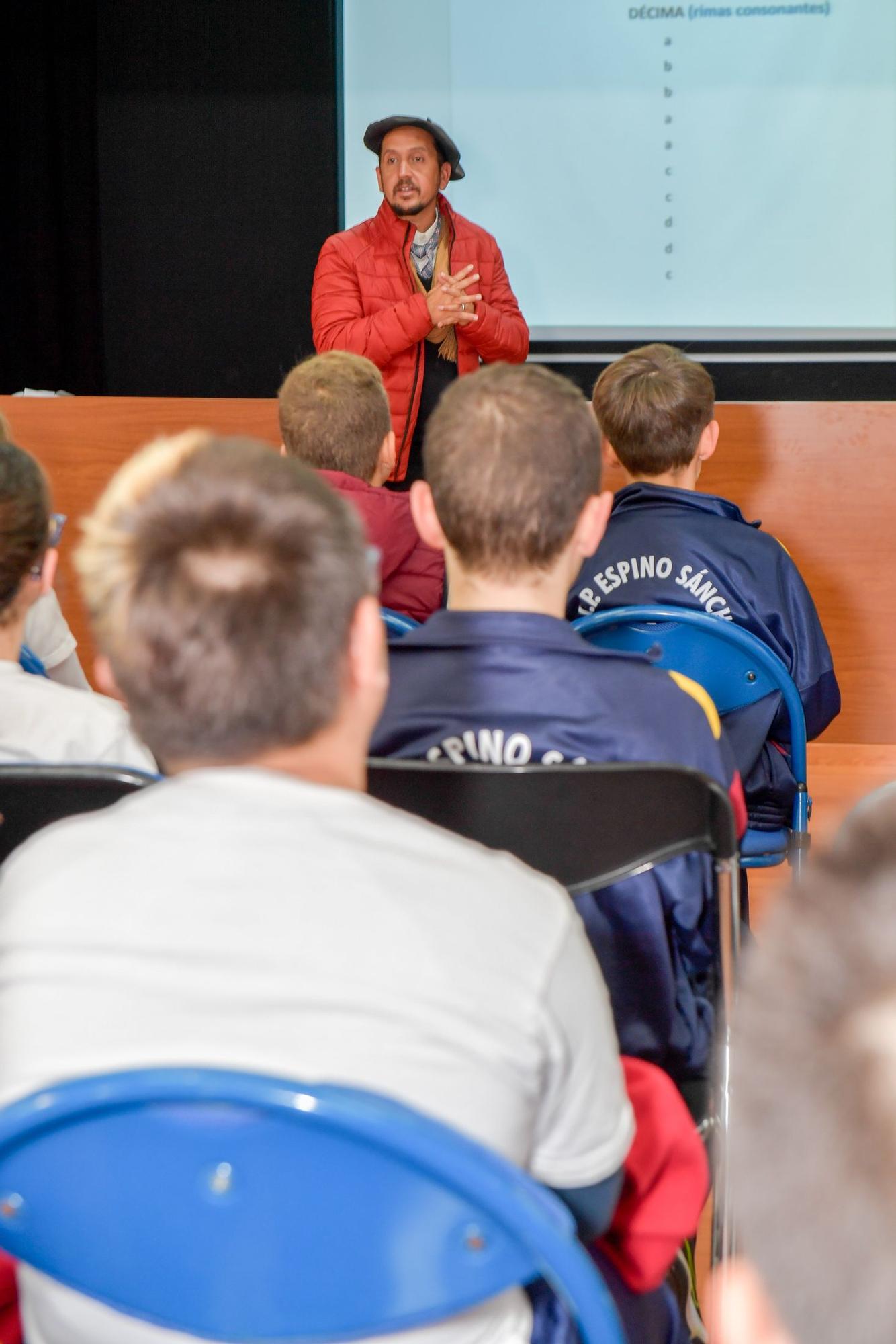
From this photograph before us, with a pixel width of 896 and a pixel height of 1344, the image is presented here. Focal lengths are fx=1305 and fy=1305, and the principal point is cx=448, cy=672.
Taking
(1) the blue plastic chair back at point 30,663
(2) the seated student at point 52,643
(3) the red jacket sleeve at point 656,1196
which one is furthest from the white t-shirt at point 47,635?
(3) the red jacket sleeve at point 656,1196

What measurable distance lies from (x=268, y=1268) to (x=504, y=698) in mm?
647

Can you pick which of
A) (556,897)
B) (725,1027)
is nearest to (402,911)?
(556,897)

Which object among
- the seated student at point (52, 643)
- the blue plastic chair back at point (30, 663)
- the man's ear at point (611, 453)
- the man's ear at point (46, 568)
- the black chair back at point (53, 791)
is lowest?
the seated student at point (52, 643)

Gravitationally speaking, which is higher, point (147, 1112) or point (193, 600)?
point (193, 600)

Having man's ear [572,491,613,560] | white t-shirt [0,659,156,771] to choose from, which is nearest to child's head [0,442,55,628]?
white t-shirt [0,659,156,771]

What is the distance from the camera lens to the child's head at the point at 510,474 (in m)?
1.41

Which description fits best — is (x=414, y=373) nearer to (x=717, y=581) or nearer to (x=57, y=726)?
(x=717, y=581)

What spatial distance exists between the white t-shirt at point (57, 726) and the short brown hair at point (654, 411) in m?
1.30

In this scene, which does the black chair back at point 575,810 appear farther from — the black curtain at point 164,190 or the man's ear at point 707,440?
the black curtain at point 164,190

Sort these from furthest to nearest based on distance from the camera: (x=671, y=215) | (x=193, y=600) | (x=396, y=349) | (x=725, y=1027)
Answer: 1. (x=671, y=215)
2. (x=396, y=349)
3. (x=725, y=1027)
4. (x=193, y=600)

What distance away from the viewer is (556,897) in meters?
0.76

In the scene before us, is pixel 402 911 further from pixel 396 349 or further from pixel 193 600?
pixel 396 349

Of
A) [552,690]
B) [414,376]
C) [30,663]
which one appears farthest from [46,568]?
[414,376]

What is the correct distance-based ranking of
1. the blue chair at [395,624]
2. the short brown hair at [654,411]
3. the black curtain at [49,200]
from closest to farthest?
the blue chair at [395,624]
the short brown hair at [654,411]
the black curtain at [49,200]
